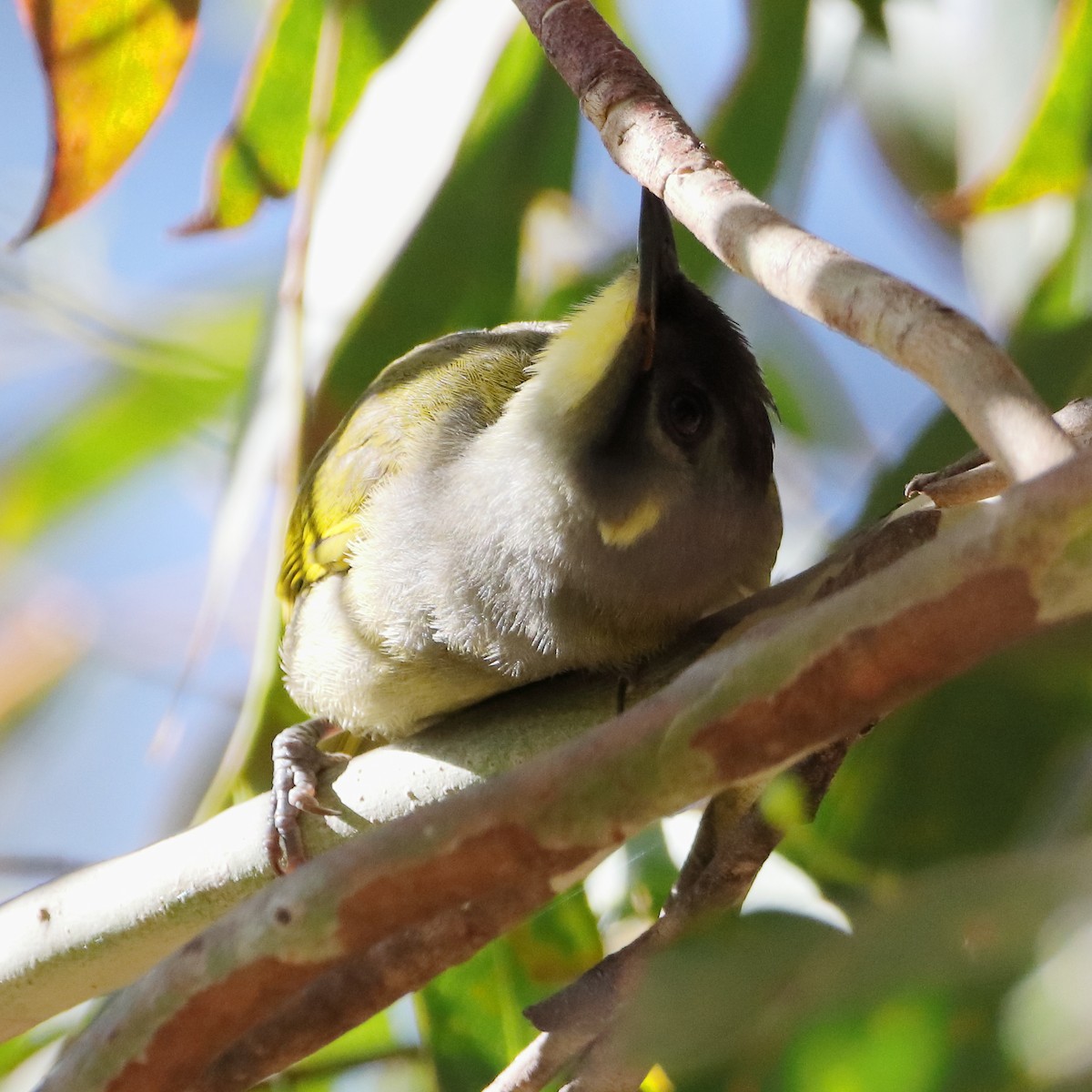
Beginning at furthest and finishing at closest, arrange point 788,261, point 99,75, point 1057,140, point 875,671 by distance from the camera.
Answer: point 99,75
point 1057,140
point 788,261
point 875,671

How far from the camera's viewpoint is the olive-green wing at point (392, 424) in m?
1.41

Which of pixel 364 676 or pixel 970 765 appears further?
pixel 364 676

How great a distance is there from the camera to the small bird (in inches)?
47.3

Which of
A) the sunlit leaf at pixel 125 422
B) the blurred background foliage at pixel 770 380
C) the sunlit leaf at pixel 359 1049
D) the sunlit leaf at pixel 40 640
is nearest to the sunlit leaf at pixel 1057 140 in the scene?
the blurred background foliage at pixel 770 380

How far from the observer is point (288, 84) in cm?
157

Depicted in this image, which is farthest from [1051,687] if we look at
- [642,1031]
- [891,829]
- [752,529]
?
[642,1031]

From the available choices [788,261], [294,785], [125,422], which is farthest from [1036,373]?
[125,422]

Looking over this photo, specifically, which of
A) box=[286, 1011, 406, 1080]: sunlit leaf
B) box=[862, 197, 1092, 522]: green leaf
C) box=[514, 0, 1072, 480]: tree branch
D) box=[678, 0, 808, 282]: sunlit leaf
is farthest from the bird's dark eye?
box=[286, 1011, 406, 1080]: sunlit leaf

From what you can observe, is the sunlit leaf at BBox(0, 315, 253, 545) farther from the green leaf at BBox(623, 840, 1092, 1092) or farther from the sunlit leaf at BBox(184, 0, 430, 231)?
the green leaf at BBox(623, 840, 1092, 1092)

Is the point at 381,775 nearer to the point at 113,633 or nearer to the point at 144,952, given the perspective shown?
the point at 144,952

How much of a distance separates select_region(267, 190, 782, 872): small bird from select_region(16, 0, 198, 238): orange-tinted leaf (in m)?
0.47

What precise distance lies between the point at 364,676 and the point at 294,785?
0.46 ft

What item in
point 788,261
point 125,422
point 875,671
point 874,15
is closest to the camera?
point 875,671

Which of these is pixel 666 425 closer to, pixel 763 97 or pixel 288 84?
pixel 763 97
